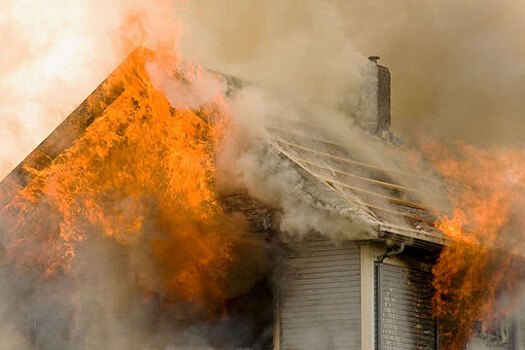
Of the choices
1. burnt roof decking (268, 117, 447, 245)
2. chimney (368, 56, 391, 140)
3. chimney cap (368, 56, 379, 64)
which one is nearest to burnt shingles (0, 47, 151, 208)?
burnt roof decking (268, 117, 447, 245)

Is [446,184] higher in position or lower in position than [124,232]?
A: higher

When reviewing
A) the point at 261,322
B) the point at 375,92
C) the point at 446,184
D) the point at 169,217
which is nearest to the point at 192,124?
the point at 169,217

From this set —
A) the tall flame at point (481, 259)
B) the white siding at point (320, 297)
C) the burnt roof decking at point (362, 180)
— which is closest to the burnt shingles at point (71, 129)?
the burnt roof decking at point (362, 180)

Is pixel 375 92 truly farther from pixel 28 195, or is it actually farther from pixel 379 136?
pixel 28 195

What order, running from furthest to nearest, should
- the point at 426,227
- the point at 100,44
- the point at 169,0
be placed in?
1. the point at 100,44
2. the point at 169,0
3. the point at 426,227

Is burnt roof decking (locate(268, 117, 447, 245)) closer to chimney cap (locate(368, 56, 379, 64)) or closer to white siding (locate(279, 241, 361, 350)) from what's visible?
white siding (locate(279, 241, 361, 350))

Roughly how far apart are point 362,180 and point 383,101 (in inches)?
185

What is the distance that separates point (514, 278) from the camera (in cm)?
1664

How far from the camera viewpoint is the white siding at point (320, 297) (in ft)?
51.0

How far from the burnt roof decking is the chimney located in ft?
7.85

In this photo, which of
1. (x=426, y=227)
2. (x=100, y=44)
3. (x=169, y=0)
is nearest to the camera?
(x=426, y=227)

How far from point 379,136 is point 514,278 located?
449 cm

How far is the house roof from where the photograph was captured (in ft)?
51.1

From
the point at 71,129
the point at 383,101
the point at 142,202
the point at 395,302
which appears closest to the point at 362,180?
the point at 395,302
